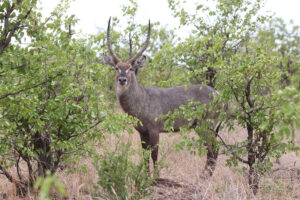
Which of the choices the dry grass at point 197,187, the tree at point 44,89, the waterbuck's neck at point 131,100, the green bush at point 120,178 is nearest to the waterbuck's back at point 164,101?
the waterbuck's neck at point 131,100

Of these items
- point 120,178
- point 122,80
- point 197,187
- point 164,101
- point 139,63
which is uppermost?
point 139,63

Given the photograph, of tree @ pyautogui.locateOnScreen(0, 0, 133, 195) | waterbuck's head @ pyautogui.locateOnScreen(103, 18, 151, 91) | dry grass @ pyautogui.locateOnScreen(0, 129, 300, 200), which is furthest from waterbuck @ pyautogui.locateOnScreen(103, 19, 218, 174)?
tree @ pyautogui.locateOnScreen(0, 0, 133, 195)

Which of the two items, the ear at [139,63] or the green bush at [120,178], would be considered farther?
the ear at [139,63]

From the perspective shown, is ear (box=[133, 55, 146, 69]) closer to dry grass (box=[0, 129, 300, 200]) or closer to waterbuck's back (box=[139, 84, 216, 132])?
waterbuck's back (box=[139, 84, 216, 132])

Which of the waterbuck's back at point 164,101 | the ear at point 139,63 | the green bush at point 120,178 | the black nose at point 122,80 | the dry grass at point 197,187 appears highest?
the ear at point 139,63

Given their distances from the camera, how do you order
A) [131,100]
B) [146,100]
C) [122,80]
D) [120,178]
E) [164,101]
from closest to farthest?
1. [120,178]
2. [122,80]
3. [131,100]
4. [146,100]
5. [164,101]

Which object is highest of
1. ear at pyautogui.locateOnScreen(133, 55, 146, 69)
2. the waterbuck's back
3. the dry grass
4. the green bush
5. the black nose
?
ear at pyautogui.locateOnScreen(133, 55, 146, 69)

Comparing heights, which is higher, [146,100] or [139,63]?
[139,63]

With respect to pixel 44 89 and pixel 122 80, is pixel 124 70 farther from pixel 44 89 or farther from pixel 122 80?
pixel 44 89

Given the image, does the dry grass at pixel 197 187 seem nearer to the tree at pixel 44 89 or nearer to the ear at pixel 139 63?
the tree at pixel 44 89

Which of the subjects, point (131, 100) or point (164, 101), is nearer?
point (131, 100)

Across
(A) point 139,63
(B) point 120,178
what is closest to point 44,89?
(B) point 120,178

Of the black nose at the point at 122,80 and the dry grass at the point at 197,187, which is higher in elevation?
the black nose at the point at 122,80

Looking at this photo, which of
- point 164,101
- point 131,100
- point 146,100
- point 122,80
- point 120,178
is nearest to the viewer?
point 120,178
